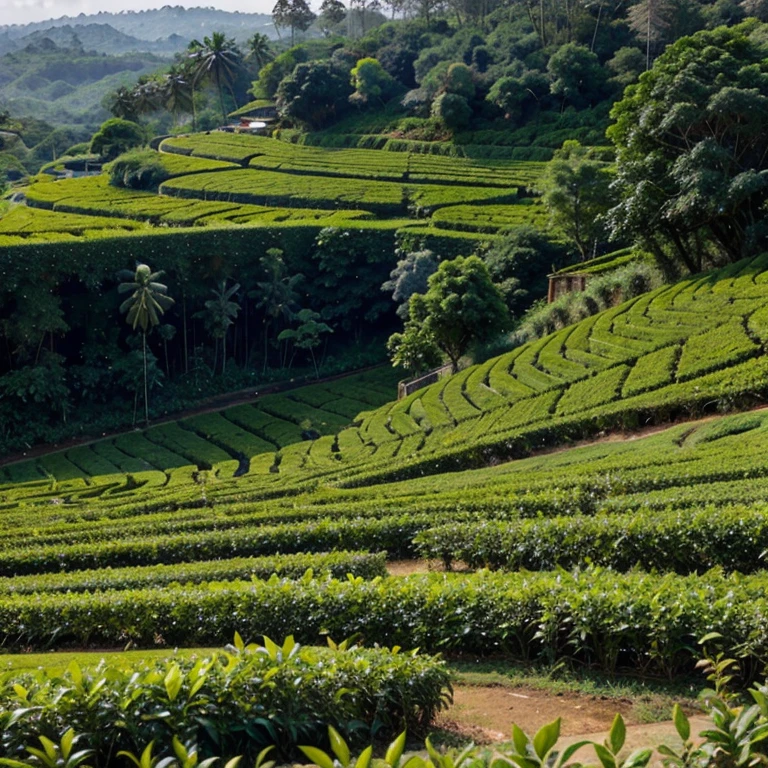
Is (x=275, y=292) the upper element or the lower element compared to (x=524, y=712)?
upper

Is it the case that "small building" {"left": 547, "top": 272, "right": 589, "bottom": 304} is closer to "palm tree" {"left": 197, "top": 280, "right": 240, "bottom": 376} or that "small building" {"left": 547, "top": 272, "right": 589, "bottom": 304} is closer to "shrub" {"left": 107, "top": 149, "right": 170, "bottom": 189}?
"palm tree" {"left": 197, "top": 280, "right": 240, "bottom": 376}

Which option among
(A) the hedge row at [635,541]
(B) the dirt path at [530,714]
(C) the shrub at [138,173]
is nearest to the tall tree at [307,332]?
(C) the shrub at [138,173]

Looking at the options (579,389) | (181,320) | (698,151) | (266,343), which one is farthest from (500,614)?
(266,343)

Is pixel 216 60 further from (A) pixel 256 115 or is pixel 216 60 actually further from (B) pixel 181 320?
(B) pixel 181 320

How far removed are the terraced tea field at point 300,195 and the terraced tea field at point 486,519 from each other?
60.5 feet

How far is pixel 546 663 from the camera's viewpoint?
26.8 ft

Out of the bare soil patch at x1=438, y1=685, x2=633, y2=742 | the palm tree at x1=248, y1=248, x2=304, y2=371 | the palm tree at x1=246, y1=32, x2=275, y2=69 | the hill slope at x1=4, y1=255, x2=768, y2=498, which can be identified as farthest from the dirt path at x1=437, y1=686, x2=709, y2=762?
the palm tree at x1=246, y1=32, x2=275, y2=69

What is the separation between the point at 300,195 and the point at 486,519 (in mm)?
46591

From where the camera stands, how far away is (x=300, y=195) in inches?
2250

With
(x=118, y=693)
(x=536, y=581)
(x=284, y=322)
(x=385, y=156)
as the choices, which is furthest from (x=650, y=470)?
(x=385, y=156)

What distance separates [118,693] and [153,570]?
7407 millimetres

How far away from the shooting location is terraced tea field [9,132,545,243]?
160 ft

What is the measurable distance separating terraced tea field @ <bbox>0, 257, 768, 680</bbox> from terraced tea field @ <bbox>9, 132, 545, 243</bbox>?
18.4 m

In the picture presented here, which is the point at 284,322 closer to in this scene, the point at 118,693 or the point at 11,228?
the point at 11,228
